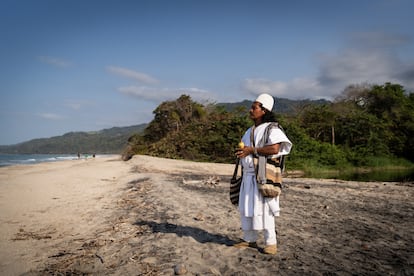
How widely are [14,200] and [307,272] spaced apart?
8116 mm

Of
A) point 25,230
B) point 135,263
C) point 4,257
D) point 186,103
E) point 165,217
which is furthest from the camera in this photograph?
point 186,103

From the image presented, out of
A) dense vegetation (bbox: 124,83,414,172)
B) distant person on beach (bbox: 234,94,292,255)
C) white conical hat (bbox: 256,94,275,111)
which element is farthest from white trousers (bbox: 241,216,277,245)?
dense vegetation (bbox: 124,83,414,172)

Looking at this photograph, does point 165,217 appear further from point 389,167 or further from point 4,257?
point 389,167

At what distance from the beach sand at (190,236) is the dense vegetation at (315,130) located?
15.7 metres

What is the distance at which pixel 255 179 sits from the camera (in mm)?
3354

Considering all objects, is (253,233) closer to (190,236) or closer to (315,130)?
(190,236)

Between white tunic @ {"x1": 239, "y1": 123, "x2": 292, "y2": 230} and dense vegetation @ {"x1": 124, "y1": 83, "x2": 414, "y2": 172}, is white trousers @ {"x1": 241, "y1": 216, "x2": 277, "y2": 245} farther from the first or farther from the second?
dense vegetation @ {"x1": 124, "y1": 83, "x2": 414, "y2": 172}

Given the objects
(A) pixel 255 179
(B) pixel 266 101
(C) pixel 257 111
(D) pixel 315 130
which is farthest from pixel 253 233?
(D) pixel 315 130

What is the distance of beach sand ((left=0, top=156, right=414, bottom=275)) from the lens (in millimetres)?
3158

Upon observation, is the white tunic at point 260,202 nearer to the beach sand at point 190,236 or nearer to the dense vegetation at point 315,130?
the beach sand at point 190,236

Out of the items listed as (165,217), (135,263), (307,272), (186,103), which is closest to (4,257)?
(135,263)

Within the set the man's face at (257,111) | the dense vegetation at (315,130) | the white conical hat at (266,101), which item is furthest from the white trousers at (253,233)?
the dense vegetation at (315,130)

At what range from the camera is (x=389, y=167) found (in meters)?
26.9

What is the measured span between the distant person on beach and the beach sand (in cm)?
31
